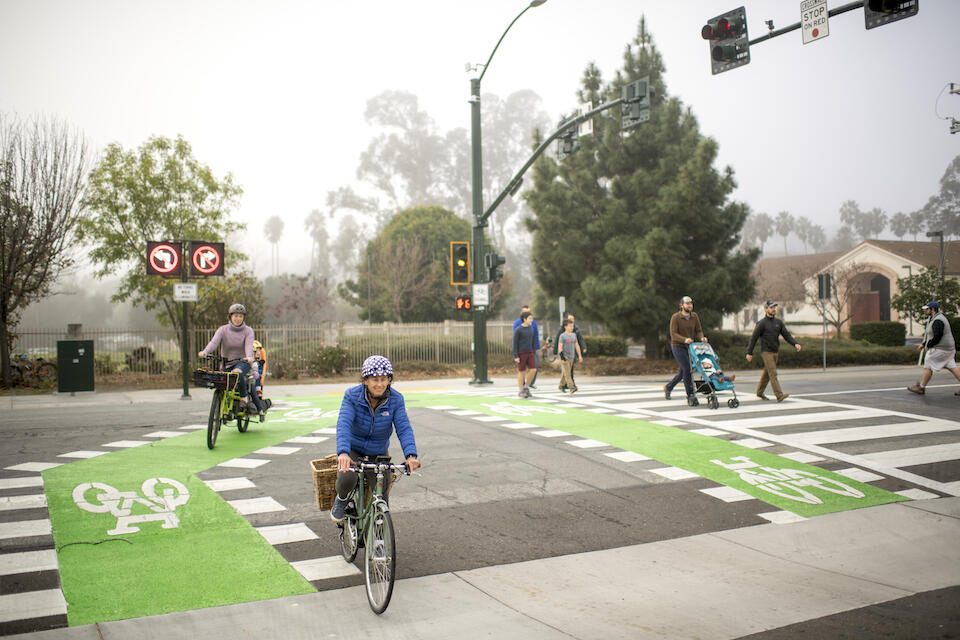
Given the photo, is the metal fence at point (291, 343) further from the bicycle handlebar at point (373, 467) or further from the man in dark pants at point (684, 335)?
the bicycle handlebar at point (373, 467)

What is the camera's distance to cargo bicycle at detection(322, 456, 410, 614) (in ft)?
15.7

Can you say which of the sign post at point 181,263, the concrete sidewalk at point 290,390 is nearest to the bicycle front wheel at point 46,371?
the concrete sidewalk at point 290,390

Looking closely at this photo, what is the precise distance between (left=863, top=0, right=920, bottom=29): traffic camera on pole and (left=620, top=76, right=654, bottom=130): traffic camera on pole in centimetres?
639

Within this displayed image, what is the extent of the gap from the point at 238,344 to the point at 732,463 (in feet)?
23.9

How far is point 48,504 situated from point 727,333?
27.1m

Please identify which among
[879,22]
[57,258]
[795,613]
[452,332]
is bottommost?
[795,613]

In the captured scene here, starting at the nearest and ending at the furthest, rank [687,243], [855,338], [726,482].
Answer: [726,482] → [687,243] → [855,338]

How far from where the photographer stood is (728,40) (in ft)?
40.5

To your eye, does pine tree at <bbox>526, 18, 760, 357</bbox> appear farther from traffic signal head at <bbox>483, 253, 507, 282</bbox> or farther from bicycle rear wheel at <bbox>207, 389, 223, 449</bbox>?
bicycle rear wheel at <bbox>207, 389, 223, 449</bbox>

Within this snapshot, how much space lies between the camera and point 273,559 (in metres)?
6.00

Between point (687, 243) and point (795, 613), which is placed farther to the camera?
point (687, 243)

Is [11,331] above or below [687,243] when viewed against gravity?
below

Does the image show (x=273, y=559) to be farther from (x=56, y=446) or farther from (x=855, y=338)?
(x=855, y=338)

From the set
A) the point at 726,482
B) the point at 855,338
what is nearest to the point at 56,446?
the point at 726,482
